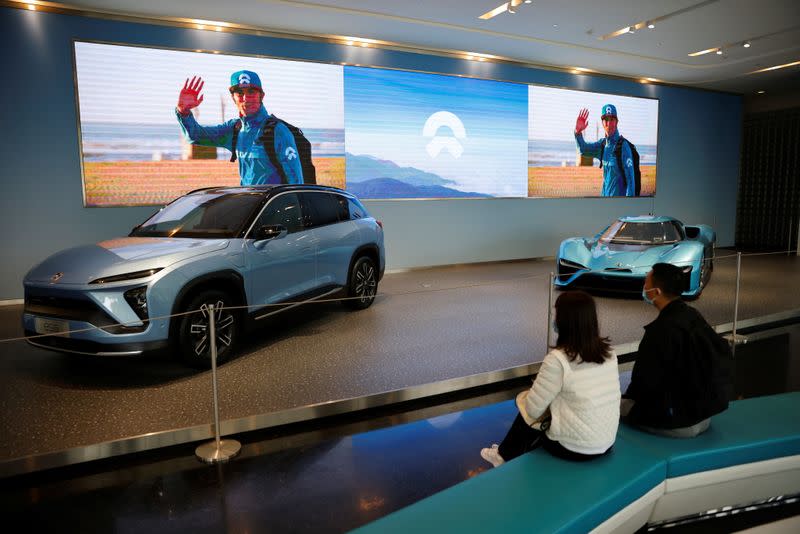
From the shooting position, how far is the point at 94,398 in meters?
4.02

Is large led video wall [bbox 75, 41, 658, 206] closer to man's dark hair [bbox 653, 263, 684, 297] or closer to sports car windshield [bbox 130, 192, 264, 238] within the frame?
sports car windshield [bbox 130, 192, 264, 238]

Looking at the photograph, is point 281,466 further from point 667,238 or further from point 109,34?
point 109,34

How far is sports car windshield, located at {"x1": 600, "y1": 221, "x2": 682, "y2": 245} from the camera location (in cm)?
764

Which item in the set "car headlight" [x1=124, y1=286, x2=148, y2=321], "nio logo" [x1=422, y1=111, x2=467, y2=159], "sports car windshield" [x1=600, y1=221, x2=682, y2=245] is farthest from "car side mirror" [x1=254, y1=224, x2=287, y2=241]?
"nio logo" [x1=422, y1=111, x2=467, y2=159]

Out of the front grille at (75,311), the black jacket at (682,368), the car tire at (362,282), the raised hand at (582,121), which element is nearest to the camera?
the black jacket at (682,368)

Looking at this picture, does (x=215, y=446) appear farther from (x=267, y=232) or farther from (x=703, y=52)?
(x=703, y=52)

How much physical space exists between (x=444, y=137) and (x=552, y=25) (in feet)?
8.87

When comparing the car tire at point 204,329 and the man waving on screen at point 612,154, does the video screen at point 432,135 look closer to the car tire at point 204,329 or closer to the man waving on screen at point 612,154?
the man waving on screen at point 612,154

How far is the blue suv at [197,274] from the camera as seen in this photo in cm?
400

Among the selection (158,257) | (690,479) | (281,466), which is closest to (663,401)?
(690,479)

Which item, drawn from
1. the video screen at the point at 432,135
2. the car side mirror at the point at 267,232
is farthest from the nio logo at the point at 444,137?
the car side mirror at the point at 267,232

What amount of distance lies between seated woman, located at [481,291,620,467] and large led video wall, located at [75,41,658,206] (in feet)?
23.6

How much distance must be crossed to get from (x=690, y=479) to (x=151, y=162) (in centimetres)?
793

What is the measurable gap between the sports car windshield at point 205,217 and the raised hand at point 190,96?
10.6ft
